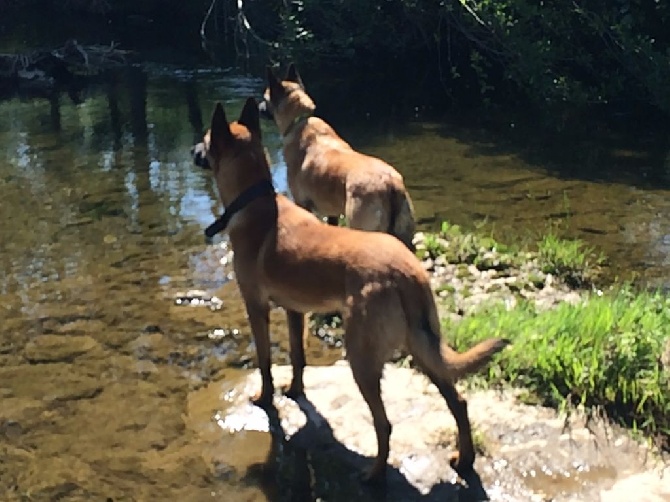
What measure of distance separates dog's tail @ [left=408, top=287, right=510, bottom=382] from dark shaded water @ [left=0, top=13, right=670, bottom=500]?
102 centimetres

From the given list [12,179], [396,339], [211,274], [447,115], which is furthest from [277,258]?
[447,115]

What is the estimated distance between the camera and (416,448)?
4.27 metres

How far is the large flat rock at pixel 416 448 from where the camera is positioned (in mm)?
3945

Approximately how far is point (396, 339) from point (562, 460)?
1.04 metres

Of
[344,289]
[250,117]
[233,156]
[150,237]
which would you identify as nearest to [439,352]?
[344,289]

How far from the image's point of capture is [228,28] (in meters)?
20.1

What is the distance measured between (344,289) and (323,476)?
0.93 m

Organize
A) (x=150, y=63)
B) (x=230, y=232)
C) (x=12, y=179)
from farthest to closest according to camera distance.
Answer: (x=150, y=63)
(x=12, y=179)
(x=230, y=232)

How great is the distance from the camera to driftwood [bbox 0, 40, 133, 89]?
52.1 ft

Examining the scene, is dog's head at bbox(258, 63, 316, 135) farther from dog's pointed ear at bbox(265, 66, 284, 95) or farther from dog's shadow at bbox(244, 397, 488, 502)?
dog's shadow at bbox(244, 397, 488, 502)

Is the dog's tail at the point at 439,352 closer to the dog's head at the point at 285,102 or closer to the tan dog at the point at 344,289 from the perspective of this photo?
the tan dog at the point at 344,289

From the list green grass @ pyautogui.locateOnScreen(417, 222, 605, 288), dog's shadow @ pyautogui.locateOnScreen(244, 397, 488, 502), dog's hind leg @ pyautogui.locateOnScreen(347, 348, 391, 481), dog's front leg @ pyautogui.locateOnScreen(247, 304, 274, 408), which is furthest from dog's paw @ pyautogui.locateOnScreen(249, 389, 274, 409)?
green grass @ pyautogui.locateOnScreen(417, 222, 605, 288)

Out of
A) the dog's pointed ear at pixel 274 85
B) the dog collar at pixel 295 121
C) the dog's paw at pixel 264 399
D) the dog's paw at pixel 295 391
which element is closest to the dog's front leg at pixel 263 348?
the dog's paw at pixel 264 399

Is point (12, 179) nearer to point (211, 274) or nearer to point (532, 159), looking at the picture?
point (211, 274)
